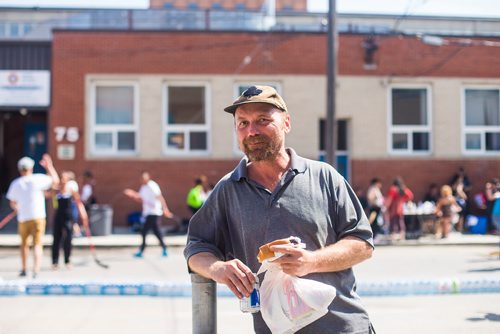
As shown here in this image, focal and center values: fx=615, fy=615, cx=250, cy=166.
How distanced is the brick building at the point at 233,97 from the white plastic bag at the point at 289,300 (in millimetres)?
17234

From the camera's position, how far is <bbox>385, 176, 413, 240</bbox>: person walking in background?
1694 centimetres

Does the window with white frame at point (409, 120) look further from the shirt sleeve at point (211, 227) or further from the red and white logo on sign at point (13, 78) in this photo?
the shirt sleeve at point (211, 227)

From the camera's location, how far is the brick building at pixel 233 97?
1942 centimetres

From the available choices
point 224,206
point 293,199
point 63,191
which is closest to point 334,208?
point 293,199

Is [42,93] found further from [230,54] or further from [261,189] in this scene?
[261,189]

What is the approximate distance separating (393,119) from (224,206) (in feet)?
61.3

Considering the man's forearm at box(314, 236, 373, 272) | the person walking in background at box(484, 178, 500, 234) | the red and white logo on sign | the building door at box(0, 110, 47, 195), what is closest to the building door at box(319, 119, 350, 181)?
the person walking in background at box(484, 178, 500, 234)

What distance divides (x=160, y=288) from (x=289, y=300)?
6.29m

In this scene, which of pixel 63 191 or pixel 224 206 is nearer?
pixel 224 206

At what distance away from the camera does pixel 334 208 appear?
8.50ft

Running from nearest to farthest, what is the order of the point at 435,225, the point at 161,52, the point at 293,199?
the point at 293,199 < the point at 435,225 < the point at 161,52

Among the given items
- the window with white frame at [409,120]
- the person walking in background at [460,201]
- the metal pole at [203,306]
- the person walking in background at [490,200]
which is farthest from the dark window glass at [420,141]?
the metal pole at [203,306]

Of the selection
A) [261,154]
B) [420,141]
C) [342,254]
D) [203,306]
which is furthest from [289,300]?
[420,141]

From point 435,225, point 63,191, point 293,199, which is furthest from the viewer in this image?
point 435,225
